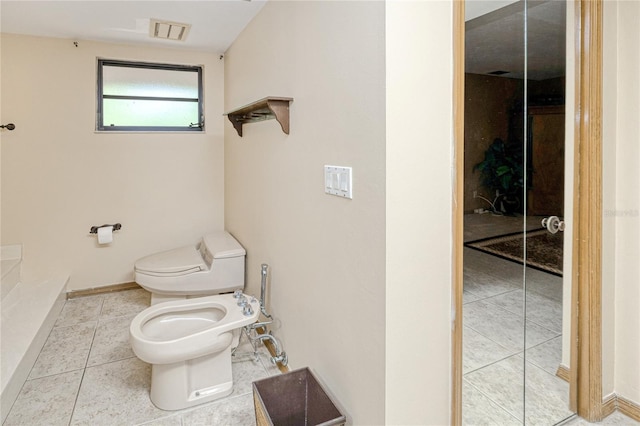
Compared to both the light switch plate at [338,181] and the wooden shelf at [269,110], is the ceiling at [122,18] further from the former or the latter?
the light switch plate at [338,181]

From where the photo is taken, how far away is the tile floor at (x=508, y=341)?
146 centimetres

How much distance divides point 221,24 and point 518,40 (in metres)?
1.99

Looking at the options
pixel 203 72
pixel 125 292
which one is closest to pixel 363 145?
pixel 203 72

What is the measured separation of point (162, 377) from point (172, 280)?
3.19 ft

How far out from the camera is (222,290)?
2891 millimetres

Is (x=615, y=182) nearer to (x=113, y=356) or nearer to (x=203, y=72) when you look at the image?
(x=113, y=356)

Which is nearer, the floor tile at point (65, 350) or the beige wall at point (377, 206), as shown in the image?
the beige wall at point (377, 206)

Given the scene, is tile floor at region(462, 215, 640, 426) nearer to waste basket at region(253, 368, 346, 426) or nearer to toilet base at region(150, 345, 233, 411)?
waste basket at region(253, 368, 346, 426)

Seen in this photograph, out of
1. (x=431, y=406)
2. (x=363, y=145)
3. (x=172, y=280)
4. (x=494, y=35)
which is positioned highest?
(x=494, y=35)

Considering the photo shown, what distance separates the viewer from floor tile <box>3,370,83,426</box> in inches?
72.1

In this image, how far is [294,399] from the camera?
1729 mm

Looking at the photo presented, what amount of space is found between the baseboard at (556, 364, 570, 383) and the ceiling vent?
2.95 m

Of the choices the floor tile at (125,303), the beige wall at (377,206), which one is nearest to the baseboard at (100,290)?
the floor tile at (125,303)

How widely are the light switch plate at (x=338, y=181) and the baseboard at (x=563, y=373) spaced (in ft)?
3.93
